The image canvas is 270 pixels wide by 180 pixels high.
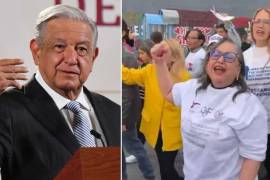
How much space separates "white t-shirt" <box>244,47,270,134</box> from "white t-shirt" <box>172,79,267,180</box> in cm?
6

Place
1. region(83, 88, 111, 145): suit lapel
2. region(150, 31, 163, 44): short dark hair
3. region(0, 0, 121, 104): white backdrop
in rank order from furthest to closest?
region(150, 31, 163, 44): short dark hair, region(83, 88, 111, 145): suit lapel, region(0, 0, 121, 104): white backdrop

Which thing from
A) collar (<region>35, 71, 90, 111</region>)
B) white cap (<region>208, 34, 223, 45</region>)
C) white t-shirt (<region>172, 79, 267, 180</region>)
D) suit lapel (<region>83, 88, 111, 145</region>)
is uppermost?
white cap (<region>208, 34, 223, 45</region>)

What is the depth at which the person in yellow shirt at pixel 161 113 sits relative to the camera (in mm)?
2213

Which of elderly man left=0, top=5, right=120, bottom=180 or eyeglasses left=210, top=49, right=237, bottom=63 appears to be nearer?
elderly man left=0, top=5, right=120, bottom=180

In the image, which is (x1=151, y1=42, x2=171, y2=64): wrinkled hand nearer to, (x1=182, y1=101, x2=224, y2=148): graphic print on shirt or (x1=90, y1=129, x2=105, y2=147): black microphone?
(x1=182, y1=101, x2=224, y2=148): graphic print on shirt

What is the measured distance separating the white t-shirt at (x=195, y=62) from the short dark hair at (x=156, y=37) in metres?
0.18

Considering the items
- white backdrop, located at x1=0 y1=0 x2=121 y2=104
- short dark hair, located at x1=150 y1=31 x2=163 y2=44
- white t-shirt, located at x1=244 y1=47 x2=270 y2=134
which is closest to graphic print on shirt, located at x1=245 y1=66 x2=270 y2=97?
white t-shirt, located at x1=244 y1=47 x2=270 y2=134

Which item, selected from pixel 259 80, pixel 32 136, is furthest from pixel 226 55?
pixel 32 136

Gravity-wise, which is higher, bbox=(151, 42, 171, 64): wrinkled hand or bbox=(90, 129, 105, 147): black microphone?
bbox=(151, 42, 171, 64): wrinkled hand

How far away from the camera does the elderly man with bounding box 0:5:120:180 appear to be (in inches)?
59.0

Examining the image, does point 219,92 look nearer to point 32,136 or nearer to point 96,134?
point 96,134

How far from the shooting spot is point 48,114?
5.01ft

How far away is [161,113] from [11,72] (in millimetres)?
1024

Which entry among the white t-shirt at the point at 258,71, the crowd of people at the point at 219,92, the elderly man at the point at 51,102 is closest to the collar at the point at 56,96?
the elderly man at the point at 51,102
